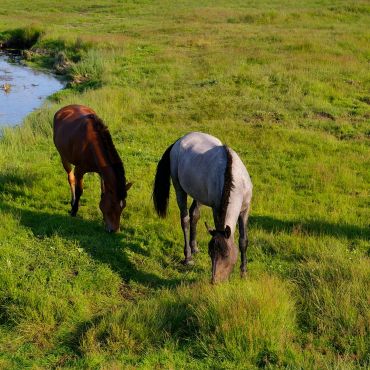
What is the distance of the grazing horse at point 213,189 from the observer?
19.0ft

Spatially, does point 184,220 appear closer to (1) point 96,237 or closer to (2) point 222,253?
(1) point 96,237

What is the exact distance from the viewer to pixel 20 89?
73.7ft

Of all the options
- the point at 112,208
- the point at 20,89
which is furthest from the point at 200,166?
the point at 20,89

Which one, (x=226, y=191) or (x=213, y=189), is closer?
(x=226, y=191)

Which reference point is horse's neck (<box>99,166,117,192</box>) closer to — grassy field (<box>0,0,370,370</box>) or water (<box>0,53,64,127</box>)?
grassy field (<box>0,0,370,370</box>)

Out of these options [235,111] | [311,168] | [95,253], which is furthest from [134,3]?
[95,253]

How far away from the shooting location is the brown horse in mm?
7859

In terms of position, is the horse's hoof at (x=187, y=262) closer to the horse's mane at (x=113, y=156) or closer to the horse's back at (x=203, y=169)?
the horse's back at (x=203, y=169)

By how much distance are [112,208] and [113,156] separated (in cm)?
84

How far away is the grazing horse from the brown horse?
0.66 m

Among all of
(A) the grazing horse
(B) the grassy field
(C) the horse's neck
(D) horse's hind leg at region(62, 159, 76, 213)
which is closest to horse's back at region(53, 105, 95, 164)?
(D) horse's hind leg at region(62, 159, 76, 213)

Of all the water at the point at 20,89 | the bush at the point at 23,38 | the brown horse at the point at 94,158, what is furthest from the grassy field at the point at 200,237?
the bush at the point at 23,38

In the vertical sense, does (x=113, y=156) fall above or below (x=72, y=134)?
below

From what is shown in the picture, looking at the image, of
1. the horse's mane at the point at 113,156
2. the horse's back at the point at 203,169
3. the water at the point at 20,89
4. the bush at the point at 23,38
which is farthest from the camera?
the bush at the point at 23,38
